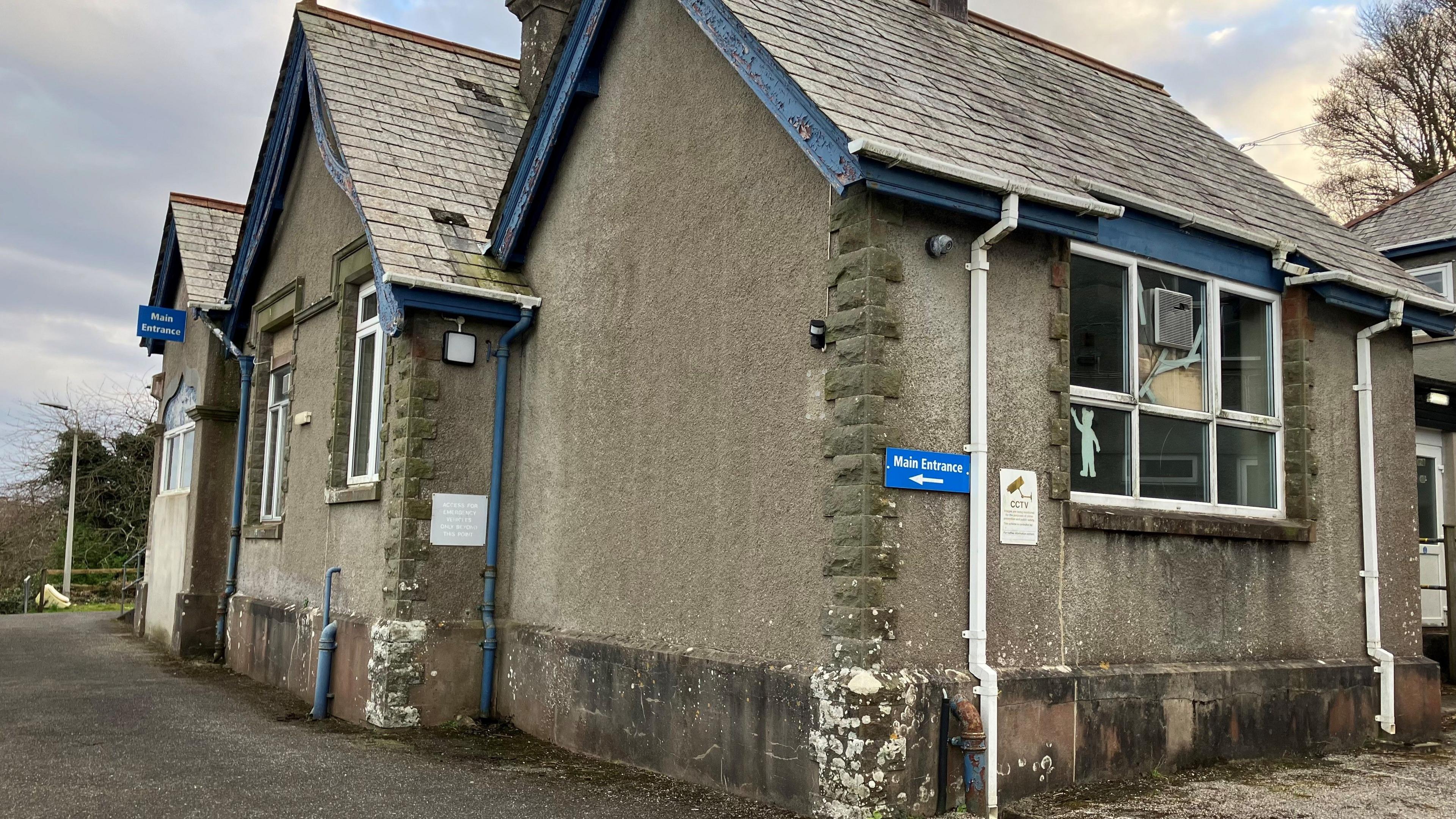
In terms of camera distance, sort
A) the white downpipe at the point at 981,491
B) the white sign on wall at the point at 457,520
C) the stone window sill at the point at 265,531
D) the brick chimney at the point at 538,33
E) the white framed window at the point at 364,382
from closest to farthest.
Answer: the white downpipe at the point at 981,491
the white sign on wall at the point at 457,520
the white framed window at the point at 364,382
the stone window sill at the point at 265,531
the brick chimney at the point at 538,33

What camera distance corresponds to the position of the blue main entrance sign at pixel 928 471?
21.8 feet

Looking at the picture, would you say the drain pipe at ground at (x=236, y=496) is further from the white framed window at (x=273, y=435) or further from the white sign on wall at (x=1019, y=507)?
the white sign on wall at (x=1019, y=507)

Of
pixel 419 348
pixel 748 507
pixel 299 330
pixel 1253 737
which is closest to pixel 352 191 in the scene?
pixel 419 348

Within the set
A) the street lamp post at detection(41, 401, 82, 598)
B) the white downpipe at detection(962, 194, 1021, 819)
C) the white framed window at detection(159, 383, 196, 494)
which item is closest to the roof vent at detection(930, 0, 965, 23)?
the white downpipe at detection(962, 194, 1021, 819)

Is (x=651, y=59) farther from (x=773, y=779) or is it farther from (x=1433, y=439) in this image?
(x=1433, y=439)

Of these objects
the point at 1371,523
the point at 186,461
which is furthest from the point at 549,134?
the point at 186,461

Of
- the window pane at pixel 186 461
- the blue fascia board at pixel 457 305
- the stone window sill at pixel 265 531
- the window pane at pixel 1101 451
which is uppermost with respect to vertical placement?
the blue fascia board at pixel 457 305

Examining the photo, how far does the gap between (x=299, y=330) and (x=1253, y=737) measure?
9904 mm

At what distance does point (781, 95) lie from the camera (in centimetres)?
730

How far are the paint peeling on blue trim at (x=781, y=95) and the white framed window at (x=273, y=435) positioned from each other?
7.96m

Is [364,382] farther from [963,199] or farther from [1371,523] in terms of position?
[1371,523]

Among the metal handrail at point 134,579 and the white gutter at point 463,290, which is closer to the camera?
the white gutter at point 463,290

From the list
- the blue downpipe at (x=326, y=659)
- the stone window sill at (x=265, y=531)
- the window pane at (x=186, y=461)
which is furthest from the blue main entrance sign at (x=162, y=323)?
the blue downpipe at (x=326, y=659)

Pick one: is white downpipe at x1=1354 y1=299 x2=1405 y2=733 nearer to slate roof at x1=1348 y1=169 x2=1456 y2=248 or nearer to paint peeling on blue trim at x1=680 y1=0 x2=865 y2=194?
paint peeling on blue trim at x1=680 y1=0 x2=865 y2=194
